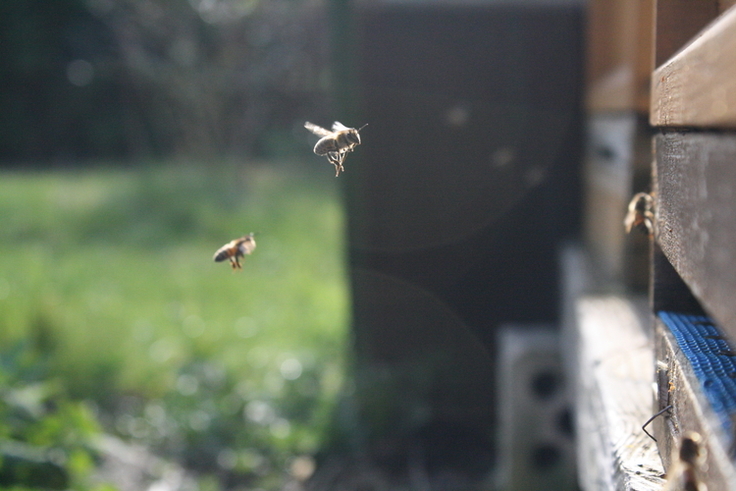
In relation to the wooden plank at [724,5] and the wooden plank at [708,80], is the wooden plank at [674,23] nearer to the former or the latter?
the wooden plank at [724,5]

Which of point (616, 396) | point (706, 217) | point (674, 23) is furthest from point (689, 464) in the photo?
point (674, 23)

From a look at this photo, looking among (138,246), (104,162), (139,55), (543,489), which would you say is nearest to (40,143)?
(104,162)

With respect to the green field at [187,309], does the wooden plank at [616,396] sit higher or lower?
higher

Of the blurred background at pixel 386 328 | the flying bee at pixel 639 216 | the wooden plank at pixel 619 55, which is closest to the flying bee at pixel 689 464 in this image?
the flying bee at pixel 639 216

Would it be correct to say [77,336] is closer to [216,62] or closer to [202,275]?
[202,275]

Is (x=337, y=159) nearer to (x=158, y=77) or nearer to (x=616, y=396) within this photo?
(x=616, y=396)
